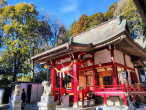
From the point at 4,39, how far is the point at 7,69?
507 cm

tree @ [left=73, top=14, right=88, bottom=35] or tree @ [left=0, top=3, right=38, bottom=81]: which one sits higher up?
tree @ [left=73, top=14, right=88, bottom=35]

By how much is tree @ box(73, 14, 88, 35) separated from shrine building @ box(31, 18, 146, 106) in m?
20.6

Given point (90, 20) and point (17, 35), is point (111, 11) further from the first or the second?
point (17, 35)

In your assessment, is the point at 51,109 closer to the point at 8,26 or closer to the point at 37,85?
the point at 37,85

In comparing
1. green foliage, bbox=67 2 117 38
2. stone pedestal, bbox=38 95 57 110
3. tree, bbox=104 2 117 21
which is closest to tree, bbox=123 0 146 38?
tree, bbox=104 2 117 21

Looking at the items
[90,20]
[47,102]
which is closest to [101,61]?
[47,102]

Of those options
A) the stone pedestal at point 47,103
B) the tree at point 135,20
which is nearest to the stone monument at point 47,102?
the stone pedestal at point 47,103

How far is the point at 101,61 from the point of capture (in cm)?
972

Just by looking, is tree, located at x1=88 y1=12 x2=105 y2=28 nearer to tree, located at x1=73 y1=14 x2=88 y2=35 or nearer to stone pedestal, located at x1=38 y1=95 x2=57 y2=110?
tree, located at x1=73 y1=14 x2=88 y2=35

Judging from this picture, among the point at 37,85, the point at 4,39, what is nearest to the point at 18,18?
the point at 4,39

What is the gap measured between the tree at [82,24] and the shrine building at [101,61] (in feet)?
67.7

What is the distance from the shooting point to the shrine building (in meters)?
7.93

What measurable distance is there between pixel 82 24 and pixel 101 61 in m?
27.2

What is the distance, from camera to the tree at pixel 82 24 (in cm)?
3401
